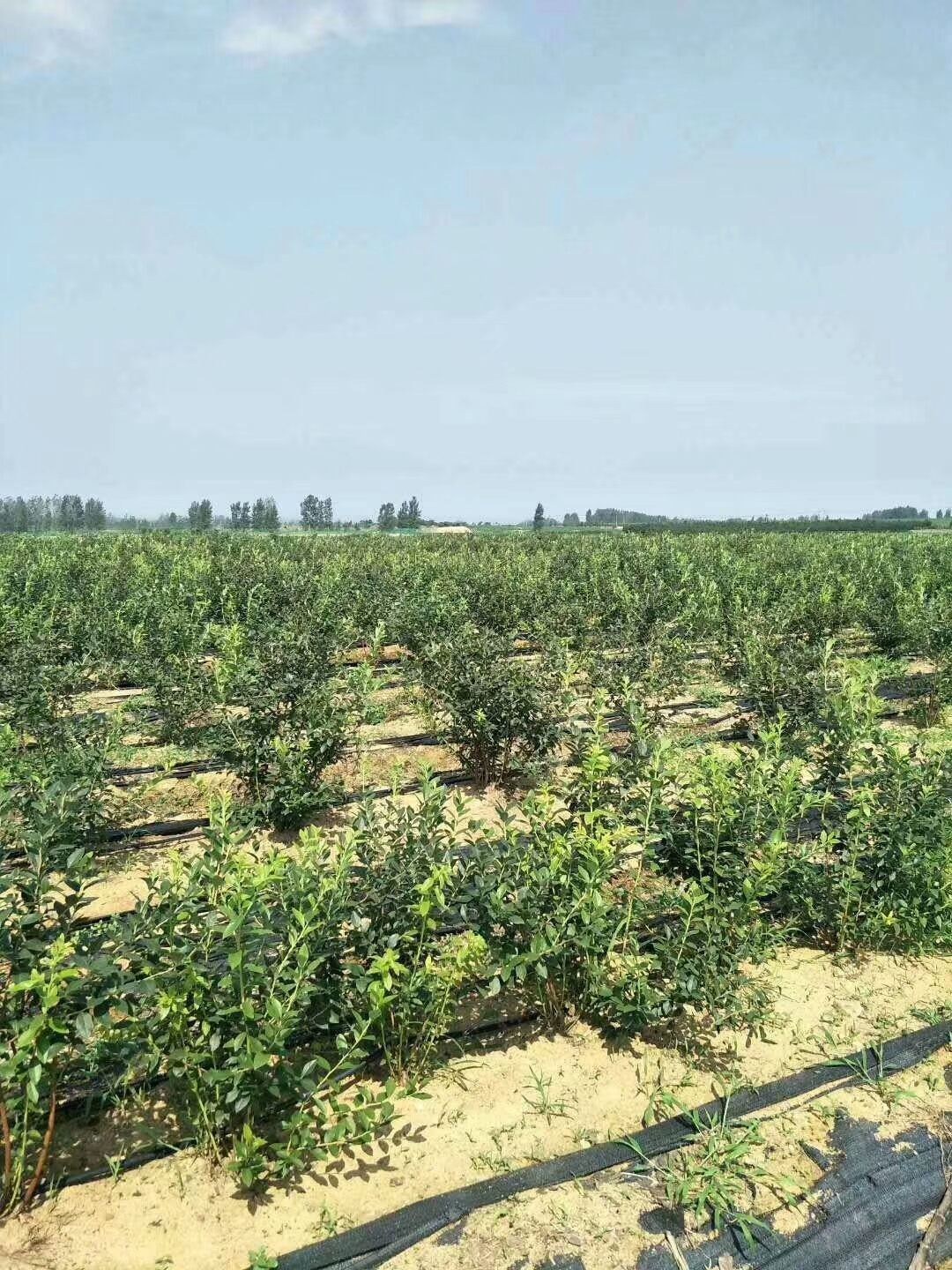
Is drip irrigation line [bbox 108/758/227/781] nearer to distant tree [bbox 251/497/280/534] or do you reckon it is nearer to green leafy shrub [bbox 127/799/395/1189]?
green leafy shrub [bbox 127/799/395/1189]

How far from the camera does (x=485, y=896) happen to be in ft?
10.9

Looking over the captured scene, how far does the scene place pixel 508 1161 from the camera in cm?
287

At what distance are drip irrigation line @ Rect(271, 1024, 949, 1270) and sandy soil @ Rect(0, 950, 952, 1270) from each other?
0.05m

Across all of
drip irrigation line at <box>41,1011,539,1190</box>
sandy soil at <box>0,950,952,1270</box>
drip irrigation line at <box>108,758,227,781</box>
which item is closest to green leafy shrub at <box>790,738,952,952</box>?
sandy soil at <box>0,950,952,1270</box>

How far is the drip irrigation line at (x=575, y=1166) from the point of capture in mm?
2479

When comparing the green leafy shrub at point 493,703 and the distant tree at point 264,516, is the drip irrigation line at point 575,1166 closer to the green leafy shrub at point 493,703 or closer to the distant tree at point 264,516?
the green leafy shrub at point 493,703

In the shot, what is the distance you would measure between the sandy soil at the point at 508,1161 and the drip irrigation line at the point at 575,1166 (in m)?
0.05

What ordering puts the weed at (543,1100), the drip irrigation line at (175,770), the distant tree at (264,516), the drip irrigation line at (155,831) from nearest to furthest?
the weed at (543,1100) → the drip irrigation line at (155,831) → the drip irrigation line at (175,770) → the distant tree at (264,516)

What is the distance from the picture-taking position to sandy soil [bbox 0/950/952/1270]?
250cm

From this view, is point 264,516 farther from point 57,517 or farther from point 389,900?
point 389,900

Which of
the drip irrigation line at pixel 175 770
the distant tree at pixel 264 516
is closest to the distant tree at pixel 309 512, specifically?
the distant tree at pixel 264 516

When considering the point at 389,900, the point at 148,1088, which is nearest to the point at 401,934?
the point at 389,900

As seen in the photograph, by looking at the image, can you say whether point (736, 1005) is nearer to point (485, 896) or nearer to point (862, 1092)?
point (862, 1092)

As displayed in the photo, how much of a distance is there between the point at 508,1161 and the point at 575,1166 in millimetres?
254
